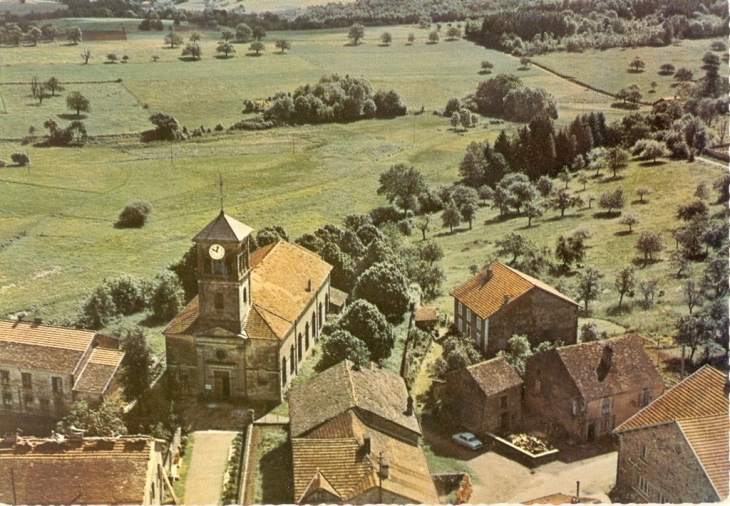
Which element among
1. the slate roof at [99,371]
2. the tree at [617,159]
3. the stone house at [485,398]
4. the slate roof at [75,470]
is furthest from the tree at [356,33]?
the slate roof at [75,470]

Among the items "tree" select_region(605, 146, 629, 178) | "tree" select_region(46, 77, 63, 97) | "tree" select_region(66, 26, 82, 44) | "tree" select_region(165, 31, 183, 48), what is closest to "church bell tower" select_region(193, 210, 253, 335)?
"tree" select_region(66, 26, 82, 44)

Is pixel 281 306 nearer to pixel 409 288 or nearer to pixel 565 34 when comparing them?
pixel 409 288

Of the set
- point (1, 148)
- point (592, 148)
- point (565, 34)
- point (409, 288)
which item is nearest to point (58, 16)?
point (1, 148)

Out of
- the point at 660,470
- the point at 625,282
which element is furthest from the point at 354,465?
the point at 625,282

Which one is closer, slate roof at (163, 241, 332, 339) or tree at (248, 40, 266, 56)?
slate roof at (163, 241, 332, 339)

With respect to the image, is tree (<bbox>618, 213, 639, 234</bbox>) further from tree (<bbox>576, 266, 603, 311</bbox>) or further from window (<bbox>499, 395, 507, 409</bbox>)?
window (<bbox>499, 395, 507, 409</bbox>)

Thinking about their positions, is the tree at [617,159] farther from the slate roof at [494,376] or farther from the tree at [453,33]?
the slate roof at [494,376]
